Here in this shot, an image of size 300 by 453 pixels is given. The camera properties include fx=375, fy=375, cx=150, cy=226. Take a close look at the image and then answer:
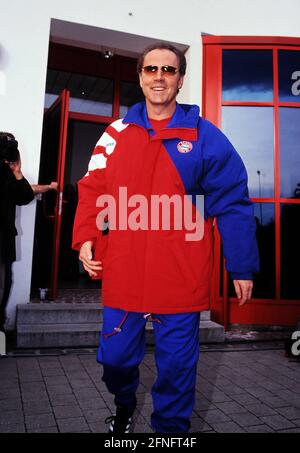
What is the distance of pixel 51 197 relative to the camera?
209 inches

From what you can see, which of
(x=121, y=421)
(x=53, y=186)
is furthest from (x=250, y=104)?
(x=121, y=421)

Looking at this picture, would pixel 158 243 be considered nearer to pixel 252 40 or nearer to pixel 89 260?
pixel 89 260

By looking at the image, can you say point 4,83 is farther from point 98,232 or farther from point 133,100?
point 98,232

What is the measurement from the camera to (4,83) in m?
4.34

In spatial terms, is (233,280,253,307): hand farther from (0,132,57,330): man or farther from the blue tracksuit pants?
(0,132,57,330): man

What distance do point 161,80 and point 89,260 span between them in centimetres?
101

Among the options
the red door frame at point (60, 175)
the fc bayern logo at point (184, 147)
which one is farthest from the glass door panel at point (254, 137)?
the fc bayern logo at point (184, 147)

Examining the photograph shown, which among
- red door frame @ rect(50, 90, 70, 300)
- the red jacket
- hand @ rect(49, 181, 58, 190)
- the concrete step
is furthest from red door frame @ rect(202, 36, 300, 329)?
the red jacket

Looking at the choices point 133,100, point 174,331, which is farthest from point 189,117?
point 133,100

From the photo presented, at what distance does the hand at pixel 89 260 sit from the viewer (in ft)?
6.34

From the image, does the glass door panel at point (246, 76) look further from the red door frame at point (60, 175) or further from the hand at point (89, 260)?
the hand at point (89, 260)

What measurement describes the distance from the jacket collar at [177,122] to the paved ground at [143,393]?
1738mm

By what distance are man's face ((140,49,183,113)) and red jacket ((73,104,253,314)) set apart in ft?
0.37

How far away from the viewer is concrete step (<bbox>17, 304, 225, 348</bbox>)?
381 centimetres
